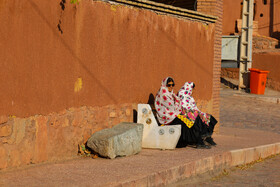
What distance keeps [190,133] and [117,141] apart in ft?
5.84

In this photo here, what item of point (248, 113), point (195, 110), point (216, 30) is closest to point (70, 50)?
point (195, 110)

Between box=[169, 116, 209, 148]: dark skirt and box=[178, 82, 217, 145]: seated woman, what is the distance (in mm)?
154

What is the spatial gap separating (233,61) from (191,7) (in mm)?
7950

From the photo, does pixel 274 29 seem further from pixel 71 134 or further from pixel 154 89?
pixel 71 134

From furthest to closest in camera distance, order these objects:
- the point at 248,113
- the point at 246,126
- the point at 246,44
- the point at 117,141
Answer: the point at 246,44
the point at 248,113
the point at 246,126
the point at 117,141

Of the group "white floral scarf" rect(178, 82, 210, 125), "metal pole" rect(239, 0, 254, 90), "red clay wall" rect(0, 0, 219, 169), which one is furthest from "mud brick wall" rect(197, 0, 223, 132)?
"metal pole" rect(239, 0, 254, 90)

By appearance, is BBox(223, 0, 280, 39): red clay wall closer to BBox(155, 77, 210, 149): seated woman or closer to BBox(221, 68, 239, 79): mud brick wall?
BBox(221, 68, 239, 79): mud brick wall

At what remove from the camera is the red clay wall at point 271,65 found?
22016mm

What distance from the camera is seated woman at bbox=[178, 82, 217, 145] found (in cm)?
846

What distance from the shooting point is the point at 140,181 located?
5.45m

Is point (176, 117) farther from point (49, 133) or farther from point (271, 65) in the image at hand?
point (271, 65)

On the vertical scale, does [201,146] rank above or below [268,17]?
below

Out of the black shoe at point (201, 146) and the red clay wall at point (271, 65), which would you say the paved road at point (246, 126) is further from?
the red clay wall at point (271, 65)

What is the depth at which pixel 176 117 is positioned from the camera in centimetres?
820
